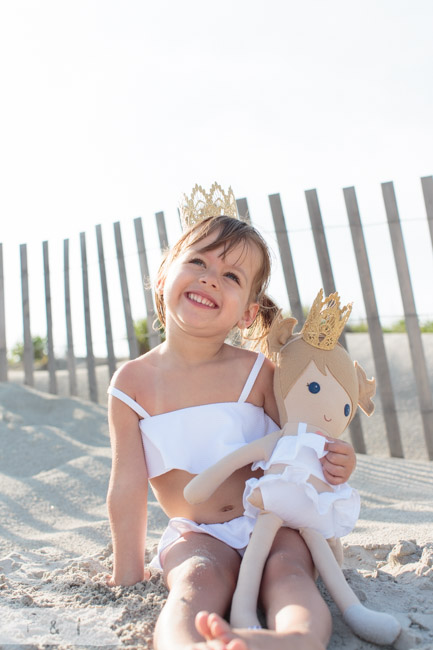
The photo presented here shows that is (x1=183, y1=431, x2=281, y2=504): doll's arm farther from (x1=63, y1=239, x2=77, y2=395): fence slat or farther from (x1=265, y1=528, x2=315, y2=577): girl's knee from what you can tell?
(x1=63, y1=239, x2=77, y2=395): fence slat

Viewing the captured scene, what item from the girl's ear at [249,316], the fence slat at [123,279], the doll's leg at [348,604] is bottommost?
the doll's leg at [348,604]

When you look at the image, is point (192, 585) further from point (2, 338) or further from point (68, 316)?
point (2, 338)

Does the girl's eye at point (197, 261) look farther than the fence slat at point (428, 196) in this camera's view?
No

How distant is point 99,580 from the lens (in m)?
1.93

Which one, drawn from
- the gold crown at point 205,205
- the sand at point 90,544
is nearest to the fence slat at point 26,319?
the sand at point 90,544

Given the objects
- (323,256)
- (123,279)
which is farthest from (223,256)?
(123,279)

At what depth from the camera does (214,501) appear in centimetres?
188

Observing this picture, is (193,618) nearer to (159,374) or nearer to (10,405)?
(159,374)

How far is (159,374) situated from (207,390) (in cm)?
17

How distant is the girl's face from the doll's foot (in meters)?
0.94

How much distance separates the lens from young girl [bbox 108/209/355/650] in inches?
72.0

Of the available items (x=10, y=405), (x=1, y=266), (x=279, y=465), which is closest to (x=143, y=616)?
(x=279, y=465)

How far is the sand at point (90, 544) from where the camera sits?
5.02 ft

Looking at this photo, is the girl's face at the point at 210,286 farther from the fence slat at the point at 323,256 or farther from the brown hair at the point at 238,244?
the fence slat at the point at 323,256
